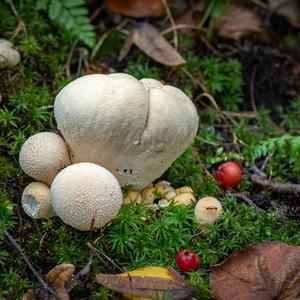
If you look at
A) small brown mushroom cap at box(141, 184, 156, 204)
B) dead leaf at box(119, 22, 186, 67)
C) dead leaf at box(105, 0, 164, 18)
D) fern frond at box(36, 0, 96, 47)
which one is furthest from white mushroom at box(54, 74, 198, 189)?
dead leaf at box(105, 0, 164, 18)

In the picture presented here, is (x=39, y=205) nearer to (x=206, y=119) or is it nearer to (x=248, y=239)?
(x=248, y=239)

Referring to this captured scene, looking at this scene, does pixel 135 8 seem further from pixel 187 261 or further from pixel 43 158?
pixel 187 261

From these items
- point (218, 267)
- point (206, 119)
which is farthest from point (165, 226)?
point (206, 119)

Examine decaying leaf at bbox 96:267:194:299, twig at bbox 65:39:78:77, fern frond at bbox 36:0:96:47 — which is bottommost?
decaying leaf at bbox 96:267:194:299

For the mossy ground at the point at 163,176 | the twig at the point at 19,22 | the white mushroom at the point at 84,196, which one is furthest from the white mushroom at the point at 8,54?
the white mushroom at the point at 84,196

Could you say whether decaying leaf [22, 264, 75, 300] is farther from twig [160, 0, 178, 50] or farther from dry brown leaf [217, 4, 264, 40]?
dry brown leaf [217, 4, 264, 40]

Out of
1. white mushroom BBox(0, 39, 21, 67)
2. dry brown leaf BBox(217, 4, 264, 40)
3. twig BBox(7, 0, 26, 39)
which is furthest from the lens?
dry brown leaf BBox(217, 4, 264, 40)
